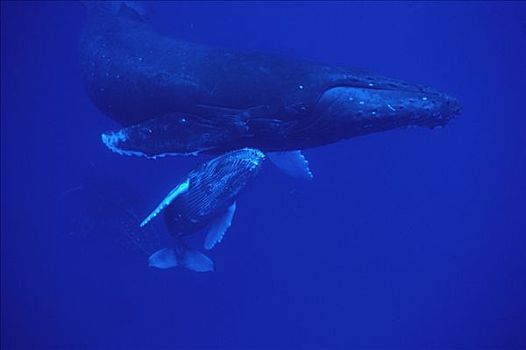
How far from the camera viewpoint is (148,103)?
24.2ft

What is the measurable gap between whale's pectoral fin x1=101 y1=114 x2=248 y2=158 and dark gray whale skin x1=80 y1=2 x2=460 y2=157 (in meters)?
0.01

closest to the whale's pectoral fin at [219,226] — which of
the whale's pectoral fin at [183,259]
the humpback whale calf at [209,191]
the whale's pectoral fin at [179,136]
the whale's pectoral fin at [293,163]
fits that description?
the humpback whale calf at [209,191]

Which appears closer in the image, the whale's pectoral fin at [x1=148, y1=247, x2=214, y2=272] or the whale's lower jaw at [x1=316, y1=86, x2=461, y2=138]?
the whale's lower jaw at [x1=316, y1=86, x2=461, y2=138]

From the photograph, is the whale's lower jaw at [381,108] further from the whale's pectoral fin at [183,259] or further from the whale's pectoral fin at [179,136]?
the whale's pectoral fin at [183,259]

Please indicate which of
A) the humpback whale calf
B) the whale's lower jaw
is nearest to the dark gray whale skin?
the whale's lower jaw

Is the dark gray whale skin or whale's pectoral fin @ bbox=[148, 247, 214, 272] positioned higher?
the dark gray whale skin

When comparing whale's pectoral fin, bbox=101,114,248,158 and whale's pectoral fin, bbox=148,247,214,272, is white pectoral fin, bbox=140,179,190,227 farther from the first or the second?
whale's pectoral fin, bbox=148,247,214,272

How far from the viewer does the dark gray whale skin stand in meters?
6.23

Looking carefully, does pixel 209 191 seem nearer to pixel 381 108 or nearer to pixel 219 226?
pixel 219 226

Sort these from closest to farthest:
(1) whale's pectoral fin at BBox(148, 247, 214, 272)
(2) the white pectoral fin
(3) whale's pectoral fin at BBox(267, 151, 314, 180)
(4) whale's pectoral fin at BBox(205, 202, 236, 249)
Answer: (2) the white pectoral fin < (4) whale's pectoral fin at BBox(205, 202, 236, 249) < (1) whale's pectoral fin at BBox(148, 247, 214, 272) < (3) whale's pectoral fin at BBox(267, 151, 314, 180)

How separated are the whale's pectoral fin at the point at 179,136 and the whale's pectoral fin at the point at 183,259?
1920 mm

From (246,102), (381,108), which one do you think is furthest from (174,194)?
(381,108)

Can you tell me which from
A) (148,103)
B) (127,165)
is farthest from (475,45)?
(148,103)

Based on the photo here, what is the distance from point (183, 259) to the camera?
7848mm
